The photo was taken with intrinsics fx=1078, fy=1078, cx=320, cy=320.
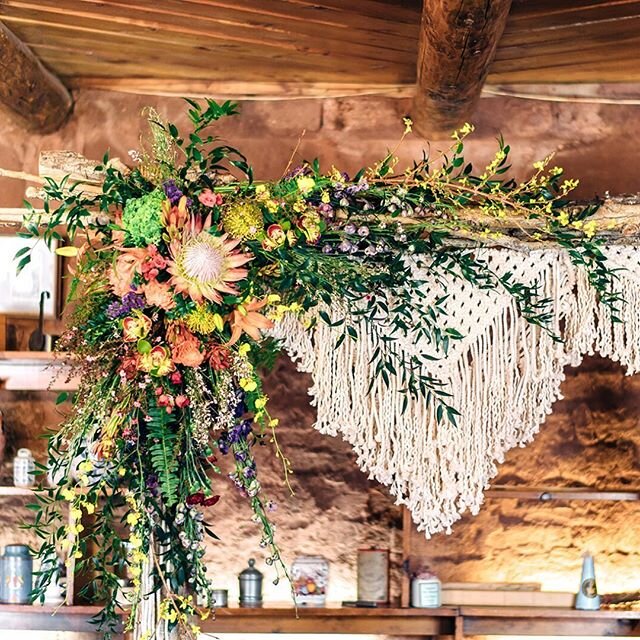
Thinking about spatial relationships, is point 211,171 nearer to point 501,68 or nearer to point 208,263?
point 208,263

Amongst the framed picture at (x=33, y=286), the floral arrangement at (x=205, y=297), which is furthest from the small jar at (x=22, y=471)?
the floral arrangement at (x=205, y=297)

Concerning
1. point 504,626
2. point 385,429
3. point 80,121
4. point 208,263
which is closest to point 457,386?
point 385,429

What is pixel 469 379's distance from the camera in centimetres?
274

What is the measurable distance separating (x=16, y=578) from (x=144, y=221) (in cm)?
188

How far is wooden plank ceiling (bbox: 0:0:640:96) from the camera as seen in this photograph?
10.5 ft

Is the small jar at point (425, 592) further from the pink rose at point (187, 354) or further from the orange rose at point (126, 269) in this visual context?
the orange rose at point (126, 269)

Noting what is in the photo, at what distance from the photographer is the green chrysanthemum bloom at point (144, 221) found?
7.47 ft

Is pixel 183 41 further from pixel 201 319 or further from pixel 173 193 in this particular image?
pixel 201 319

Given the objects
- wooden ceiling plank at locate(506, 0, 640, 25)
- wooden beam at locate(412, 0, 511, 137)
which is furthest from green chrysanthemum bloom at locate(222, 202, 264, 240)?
wooden ceiling plank at locate(506, 0, 640, 25)

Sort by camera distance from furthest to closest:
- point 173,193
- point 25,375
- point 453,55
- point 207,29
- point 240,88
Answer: point 240,88 < point 25,375 < point 207,29 < point 453,55 < point 173,193

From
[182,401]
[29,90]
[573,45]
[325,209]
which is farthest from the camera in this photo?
[29,90]

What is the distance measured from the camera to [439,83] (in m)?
3.26


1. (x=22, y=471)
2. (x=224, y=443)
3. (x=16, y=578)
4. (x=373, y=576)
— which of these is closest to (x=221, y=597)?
(x=373, y=576)

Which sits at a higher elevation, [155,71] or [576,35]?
[155,71]
